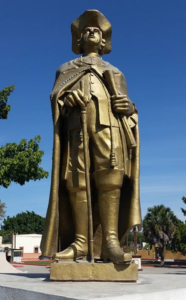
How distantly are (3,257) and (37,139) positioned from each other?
21.7 ft

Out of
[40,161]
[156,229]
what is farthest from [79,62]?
[156,229]

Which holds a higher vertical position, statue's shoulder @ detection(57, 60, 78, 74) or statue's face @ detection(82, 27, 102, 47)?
statue's face @ detection(82, 27, 102, 47)

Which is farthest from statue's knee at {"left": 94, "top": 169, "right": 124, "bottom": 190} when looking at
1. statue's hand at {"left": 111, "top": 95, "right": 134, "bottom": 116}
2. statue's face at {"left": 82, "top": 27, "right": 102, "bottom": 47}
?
statue's face at {"left": 82, "top": 27, "right": 102, "bottom": 47}

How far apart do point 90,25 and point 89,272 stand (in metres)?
3.72

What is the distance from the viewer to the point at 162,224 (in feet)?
145

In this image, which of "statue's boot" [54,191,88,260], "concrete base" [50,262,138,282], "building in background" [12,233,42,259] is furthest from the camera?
"building in background" [12,233,42,259]

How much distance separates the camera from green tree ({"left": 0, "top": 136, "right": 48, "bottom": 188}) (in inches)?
611

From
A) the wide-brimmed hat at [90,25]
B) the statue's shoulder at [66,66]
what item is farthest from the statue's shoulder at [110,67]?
the statue's shoulder at [66,66]

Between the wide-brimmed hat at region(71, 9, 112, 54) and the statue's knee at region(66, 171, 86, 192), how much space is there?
2213 millimetres

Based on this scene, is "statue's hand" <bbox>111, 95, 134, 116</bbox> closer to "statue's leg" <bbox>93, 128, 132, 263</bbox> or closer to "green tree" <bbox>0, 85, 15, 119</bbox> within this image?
"statue's leg" <bbox>93, 128, 132, 263</bbox>

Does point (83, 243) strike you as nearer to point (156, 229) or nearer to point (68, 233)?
point (68, 233)

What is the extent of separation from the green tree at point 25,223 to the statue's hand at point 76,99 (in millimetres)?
84414

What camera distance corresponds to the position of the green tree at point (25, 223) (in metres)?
86.8

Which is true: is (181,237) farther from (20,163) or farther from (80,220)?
(80,220)
